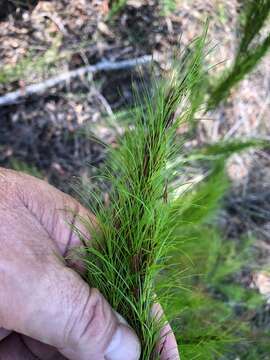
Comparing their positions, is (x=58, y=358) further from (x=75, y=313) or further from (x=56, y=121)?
(x=56, y=121)

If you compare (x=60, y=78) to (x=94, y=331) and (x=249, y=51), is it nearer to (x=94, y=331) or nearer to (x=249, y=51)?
(x=249, y=51)

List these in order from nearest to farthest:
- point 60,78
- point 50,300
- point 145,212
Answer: point 145,212, point 50,300, point 60,78

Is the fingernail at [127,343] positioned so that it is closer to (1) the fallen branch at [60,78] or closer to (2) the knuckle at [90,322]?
(2) the knuckle at [90,322]

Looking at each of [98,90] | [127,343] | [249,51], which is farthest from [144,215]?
[98,90]

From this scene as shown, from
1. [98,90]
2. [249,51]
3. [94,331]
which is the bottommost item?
[94,331]

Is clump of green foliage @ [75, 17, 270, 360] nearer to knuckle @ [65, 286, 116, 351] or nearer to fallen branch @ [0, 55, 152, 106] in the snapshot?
knuckle @ [65, 286, 116, 351]

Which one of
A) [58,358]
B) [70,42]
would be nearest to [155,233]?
[58,358]

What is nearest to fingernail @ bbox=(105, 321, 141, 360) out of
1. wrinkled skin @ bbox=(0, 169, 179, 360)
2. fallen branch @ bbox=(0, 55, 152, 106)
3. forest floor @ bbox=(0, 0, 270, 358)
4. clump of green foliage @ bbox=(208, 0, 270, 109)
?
wrinkled skin @ bbox=(0, 169, 179, 360)
